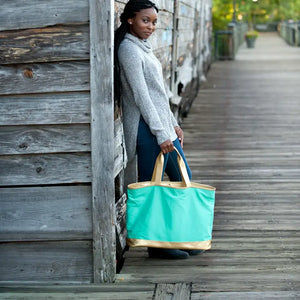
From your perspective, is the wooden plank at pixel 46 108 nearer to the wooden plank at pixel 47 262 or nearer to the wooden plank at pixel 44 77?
the wooden plank at pixel 44 77

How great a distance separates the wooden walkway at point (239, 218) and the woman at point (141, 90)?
2.29 feet

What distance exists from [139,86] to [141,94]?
47 millimetres

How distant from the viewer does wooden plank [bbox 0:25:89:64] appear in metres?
3.57

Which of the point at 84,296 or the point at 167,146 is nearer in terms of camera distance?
the point at 84,296

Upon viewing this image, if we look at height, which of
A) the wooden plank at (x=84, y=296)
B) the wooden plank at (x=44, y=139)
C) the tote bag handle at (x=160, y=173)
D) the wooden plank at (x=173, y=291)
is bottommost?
the wooden plank at (x=84, y=296)

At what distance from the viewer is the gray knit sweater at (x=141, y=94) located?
3779 mm

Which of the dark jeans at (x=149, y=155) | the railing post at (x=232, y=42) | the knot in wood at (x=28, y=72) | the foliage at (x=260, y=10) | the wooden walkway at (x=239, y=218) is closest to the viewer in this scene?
the knot in wood at (x=28, y=72)

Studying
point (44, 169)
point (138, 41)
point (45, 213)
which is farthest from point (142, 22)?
point (45, 213)

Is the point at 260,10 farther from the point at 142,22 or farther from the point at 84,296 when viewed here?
the point at 84,296

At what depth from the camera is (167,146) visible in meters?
3.87

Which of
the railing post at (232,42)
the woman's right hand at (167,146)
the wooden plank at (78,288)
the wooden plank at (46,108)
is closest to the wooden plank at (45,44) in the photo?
the wooden plank at (46,108)

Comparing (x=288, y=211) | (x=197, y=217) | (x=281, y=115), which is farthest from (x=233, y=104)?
(x=197, y=217)

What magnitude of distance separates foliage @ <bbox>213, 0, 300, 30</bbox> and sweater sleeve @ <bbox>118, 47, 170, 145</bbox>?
2633 centimetres

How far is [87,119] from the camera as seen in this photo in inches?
144
